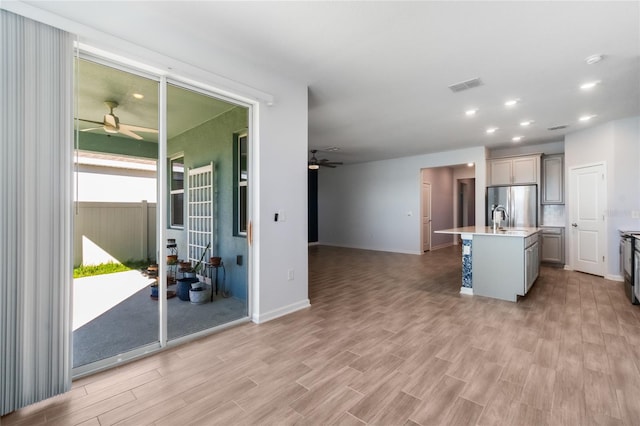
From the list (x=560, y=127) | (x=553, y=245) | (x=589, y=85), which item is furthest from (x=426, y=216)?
(x=589, y=85)

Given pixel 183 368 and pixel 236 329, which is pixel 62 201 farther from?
pixel 236 329

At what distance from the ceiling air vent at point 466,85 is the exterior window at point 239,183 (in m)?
2.88

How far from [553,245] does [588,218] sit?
1.10m

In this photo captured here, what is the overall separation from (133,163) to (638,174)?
298 inches

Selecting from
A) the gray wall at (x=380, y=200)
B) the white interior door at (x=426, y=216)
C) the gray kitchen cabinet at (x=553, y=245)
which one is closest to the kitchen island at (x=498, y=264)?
the gray kitchen cabinet at (x=553, y=245)

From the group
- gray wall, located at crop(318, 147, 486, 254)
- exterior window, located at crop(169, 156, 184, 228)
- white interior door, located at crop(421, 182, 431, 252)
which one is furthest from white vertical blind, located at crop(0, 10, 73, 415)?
white interior door, located at crop(421, 182, 431, 252)

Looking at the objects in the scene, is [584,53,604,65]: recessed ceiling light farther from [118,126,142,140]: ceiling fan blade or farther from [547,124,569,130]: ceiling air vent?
[118,126,142,140]: ceiling fan blade

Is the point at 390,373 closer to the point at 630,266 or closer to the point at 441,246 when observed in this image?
the point at 630,266

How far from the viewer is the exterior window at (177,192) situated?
9.98ft

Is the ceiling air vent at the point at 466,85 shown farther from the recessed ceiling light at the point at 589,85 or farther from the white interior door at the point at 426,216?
the white interior door at the point at 426,216

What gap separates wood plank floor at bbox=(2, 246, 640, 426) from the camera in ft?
5.72

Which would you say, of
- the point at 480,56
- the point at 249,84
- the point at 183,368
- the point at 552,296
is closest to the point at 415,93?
the point at 480,56

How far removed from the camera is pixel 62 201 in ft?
6.45

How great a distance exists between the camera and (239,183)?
4.02m
